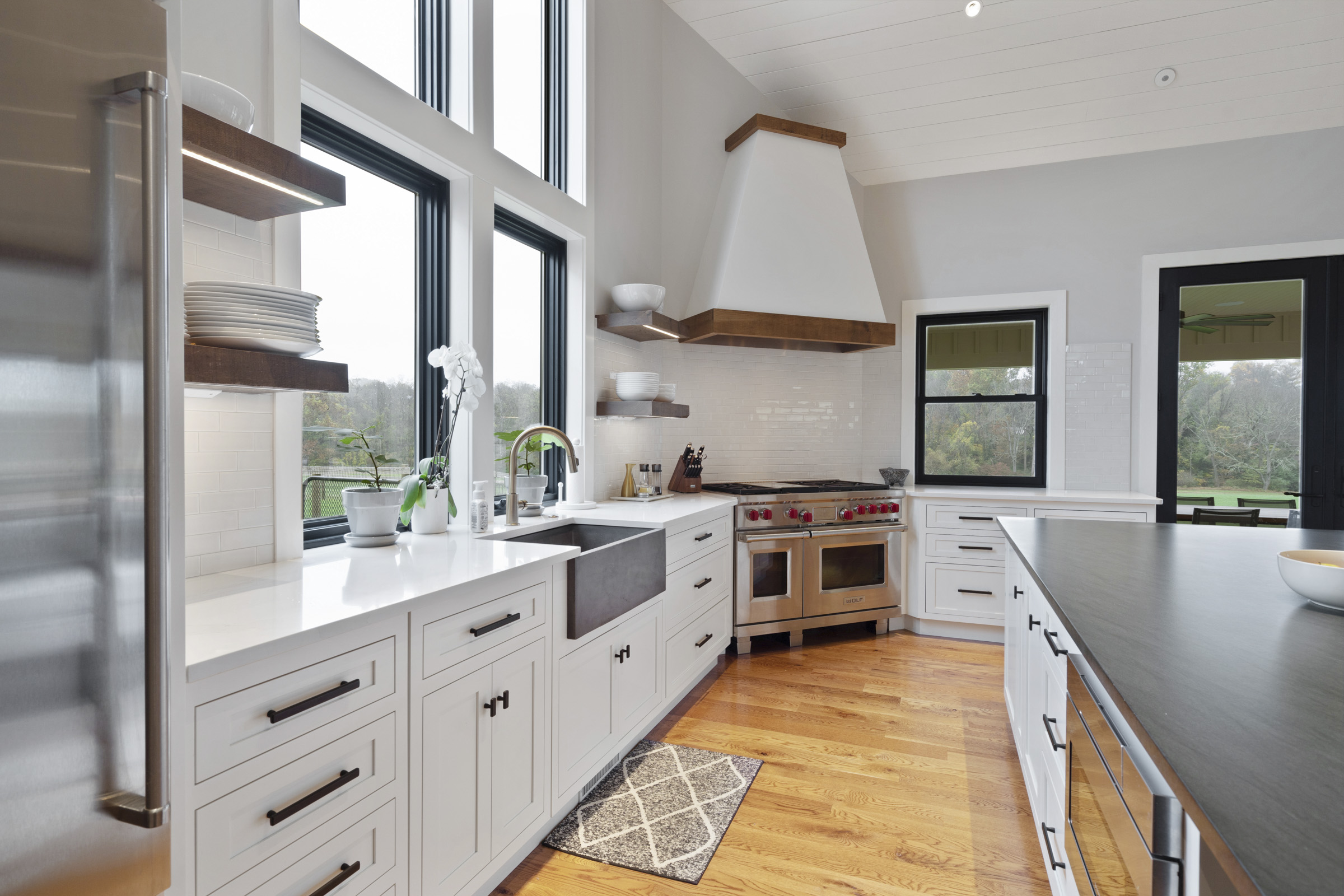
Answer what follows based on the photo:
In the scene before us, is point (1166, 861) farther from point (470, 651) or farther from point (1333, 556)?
point (470, 651)

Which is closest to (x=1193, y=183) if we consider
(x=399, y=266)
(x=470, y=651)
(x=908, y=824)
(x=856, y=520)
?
(x=856, y=520)

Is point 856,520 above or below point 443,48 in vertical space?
below

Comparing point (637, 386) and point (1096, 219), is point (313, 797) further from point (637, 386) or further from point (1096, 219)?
point (1096, 219)

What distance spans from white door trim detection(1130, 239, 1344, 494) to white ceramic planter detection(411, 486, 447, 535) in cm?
423

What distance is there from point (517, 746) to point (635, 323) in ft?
7.16

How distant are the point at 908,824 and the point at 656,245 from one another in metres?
3.26

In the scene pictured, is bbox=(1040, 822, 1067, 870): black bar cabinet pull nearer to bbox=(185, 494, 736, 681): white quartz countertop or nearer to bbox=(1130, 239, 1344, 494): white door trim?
bbox=(185, 494, 736, 681): white quartz countertop

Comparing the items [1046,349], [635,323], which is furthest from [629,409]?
[1046,349]

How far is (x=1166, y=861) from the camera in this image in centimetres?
86

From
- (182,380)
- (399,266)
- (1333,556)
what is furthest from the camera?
(399,266)

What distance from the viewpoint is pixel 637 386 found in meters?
3.49

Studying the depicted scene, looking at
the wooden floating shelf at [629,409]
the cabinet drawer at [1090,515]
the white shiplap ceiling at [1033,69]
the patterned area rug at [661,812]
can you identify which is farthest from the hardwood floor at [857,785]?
the white shiplap ceiling at [1033,69]

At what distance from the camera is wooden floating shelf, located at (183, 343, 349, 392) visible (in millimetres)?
1257

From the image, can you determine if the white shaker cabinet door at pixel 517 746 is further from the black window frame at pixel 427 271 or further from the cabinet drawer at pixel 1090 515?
the cabinet drawer at pixel 1090 515
